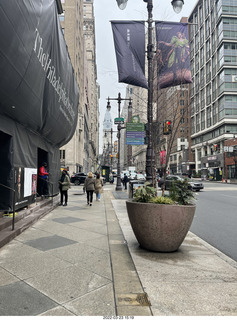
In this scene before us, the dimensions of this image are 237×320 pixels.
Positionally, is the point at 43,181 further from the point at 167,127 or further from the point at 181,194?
the point at 181,194

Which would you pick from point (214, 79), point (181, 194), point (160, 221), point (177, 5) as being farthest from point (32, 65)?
point (214, 79)

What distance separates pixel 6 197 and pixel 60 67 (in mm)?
5513

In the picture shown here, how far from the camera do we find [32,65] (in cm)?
654

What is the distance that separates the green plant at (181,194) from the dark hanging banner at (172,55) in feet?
10.0

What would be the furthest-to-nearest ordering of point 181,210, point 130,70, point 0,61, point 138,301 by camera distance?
point 130,70, point 0,61, point 181,210, point 138,301

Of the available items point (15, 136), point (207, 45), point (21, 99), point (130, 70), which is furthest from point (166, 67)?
point (207, 45)

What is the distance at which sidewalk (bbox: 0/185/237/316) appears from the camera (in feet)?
8.88

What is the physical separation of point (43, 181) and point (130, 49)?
7103mm

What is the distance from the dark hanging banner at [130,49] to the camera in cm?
844

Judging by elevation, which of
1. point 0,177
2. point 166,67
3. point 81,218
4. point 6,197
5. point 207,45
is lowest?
point 81,218

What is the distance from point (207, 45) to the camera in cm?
6397

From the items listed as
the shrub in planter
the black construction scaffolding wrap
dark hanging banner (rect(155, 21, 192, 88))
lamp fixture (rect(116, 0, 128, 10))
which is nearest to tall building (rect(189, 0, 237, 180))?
lamp fixture (rect(116, 0, 128, 10))

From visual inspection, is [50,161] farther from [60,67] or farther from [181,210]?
[181,210]

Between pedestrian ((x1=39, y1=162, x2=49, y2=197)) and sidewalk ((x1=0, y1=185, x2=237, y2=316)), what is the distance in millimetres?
5517
